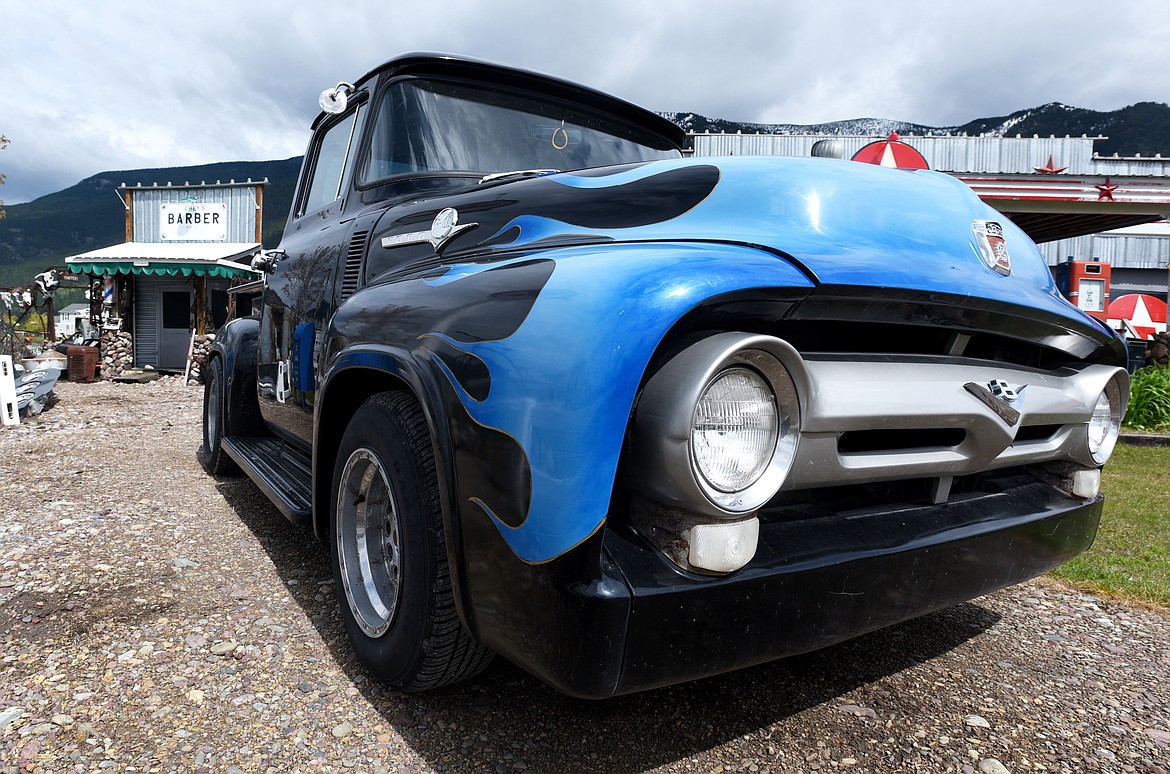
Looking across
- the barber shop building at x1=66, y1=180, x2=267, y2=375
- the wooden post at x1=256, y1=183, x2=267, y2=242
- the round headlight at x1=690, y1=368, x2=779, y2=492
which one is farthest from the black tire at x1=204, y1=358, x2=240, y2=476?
the wooden post at x1=256, y1=183, x2=267, y2=242

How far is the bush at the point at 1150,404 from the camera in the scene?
828 centimetres

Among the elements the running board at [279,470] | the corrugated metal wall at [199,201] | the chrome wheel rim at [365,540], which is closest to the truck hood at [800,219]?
the chrome wheel rim at [365,540]

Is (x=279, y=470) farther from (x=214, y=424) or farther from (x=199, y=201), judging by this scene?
(x=199, y=201)

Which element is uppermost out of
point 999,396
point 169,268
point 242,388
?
point 169,268

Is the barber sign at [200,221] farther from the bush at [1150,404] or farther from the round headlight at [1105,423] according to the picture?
the round headlight at [1105,423]

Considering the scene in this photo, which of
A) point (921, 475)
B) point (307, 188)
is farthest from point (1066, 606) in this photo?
point (307, 188)

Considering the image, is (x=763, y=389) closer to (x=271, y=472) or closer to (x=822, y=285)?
(x=822, y=285)

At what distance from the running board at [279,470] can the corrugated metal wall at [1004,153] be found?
1900 cm

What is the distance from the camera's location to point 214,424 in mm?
4836

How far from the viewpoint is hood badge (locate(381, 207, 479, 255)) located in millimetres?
2168

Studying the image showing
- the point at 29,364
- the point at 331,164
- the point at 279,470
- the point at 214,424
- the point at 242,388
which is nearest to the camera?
the point at 279,470

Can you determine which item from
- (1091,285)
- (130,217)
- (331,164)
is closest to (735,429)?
(331,164)

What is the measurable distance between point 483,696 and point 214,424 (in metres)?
3.55

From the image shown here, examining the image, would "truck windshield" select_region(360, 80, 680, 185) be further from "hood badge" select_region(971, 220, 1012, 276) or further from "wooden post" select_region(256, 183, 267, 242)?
"wooden post" select_region(256, 183, 267, 242)
